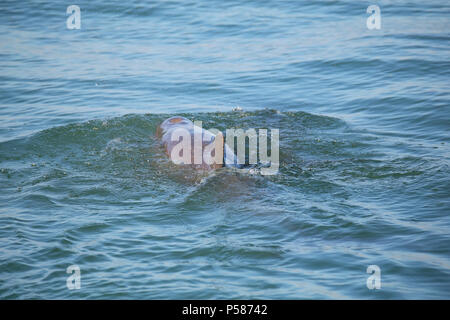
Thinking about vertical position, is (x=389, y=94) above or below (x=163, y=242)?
above

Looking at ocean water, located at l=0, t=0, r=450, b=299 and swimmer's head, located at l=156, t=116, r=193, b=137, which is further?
swimmer's head, located at l=156, t=116, r=193, b=137

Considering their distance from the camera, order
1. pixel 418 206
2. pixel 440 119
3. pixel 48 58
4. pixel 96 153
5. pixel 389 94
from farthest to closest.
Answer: pixel 48 58, pixel 389 94, pixel 440 119, pixel 96 153, pixel 418 206

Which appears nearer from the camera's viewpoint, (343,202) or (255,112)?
(343,202)

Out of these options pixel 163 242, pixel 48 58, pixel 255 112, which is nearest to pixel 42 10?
pixel 48 58

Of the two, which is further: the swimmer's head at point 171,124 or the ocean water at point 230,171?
the swimmer's head at point 171,124

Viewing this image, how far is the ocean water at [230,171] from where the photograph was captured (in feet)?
18.0

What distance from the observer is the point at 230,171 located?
24.3 feet

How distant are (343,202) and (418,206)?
2.82 ft

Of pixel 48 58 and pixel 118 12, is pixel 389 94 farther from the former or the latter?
pixel 118 12

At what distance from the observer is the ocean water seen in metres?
5.47

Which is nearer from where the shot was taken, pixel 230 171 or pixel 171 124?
pixel 230 171

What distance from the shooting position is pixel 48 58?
14.7 m

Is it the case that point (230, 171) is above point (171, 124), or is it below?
below

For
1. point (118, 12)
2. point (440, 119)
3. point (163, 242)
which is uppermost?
point (118, 12)
